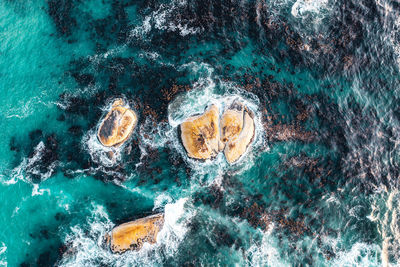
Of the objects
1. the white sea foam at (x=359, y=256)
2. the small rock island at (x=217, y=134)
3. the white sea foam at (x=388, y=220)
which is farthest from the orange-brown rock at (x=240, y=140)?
the white sea foam at (x=388, y=220)

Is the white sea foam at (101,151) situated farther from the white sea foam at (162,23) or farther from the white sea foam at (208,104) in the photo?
the white sea foam at (162,23)

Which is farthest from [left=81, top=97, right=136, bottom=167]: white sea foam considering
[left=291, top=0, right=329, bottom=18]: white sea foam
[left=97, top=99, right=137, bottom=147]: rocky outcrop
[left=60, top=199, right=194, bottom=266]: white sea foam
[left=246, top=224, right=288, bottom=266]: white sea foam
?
[left=291, top=0, right=329, bottom=18]: white sea foam

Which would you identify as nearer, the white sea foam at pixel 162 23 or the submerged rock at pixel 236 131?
the submerged rock at pixel 236 131

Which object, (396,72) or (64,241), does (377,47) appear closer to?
(396,72)

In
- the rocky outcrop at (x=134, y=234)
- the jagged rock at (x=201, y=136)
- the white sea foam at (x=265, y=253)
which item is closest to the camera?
the rocky outcrop at (x=134, y=234)

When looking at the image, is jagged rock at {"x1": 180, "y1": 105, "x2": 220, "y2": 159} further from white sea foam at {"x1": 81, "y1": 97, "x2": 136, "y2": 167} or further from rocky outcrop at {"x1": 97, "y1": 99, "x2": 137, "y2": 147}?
white sea foam at {"x1": 81, "y1": 97, "x2": 136, "y2": 167}

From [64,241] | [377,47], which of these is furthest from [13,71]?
[377,47]
